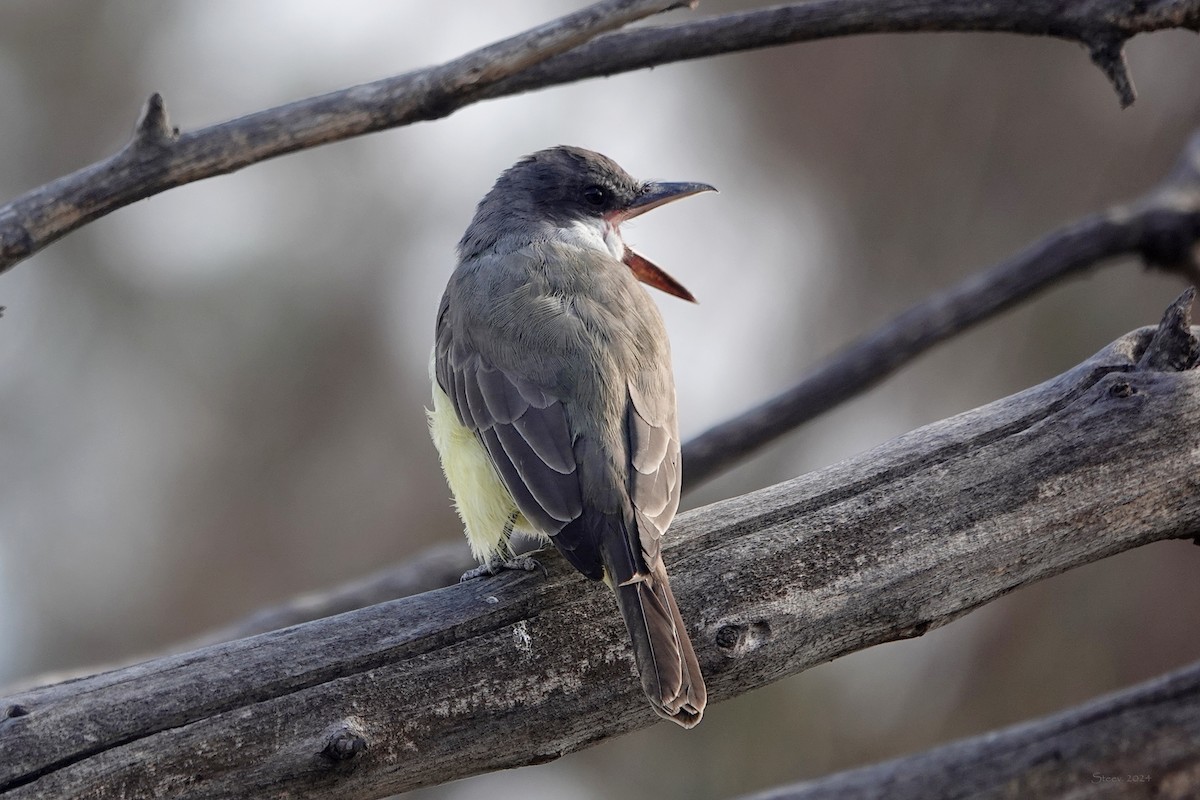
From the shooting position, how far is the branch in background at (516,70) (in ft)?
13.8

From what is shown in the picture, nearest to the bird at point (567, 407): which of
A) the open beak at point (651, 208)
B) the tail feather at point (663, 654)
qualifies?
the tail feather at point (663, 654)

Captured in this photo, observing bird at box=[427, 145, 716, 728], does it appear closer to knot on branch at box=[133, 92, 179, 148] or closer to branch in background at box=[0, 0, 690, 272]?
branch in background at box=[0, 0, 690, 272]

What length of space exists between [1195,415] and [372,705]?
270cm

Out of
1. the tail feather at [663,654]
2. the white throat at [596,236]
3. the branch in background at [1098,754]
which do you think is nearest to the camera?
the branch in background at [1098,754]

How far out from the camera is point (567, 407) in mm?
4453

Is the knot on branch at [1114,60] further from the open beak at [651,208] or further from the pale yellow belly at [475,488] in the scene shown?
the pale yellow belly at [475,488]

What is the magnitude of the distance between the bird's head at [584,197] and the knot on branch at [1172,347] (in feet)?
7.78

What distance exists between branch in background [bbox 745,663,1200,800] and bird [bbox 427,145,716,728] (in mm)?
782

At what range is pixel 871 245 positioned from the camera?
44.1ft

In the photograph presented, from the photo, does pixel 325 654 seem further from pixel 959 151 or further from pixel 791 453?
pixel 959 151

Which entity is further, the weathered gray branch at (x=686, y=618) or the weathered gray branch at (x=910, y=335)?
the weathered gray branch at (x=910, y=335)

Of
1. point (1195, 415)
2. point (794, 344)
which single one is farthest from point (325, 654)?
point (794, 344)

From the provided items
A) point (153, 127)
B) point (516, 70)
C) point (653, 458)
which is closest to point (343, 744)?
point (653, 458)

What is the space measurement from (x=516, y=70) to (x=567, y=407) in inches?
48.5
